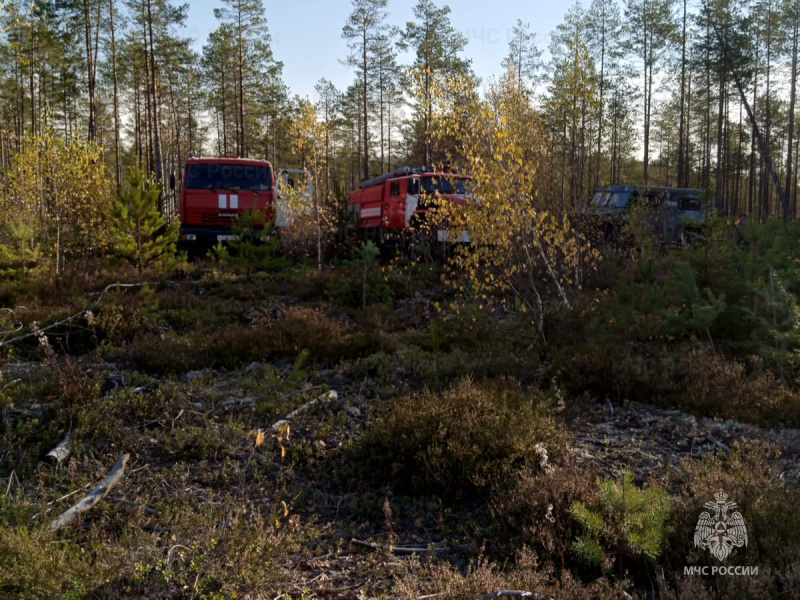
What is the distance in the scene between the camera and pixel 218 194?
556 inches

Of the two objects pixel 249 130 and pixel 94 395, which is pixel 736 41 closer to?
pixel 94 395

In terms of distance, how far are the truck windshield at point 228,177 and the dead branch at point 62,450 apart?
34.7ft

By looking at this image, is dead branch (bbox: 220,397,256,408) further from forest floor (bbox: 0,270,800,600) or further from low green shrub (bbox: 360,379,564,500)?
low green shrub (bbox: 360,379,564,500)

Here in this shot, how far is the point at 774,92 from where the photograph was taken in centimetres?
3119

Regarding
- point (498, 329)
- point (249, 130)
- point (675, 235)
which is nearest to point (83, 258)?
point (498, 329)

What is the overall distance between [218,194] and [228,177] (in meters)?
0.53

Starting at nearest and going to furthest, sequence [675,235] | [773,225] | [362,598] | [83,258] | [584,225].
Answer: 1. [362,598]
2. [773,225]
3. [584,225]
4. [83,258]
5. [675,235]

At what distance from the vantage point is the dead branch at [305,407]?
4.68m

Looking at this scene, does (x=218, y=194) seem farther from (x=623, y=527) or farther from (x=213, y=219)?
(x=623, y=527)

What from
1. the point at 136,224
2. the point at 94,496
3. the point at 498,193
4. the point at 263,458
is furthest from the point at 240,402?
the point at 136,224

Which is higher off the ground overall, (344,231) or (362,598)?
(344,231)

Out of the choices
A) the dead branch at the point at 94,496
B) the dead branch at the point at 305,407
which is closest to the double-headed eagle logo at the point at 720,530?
the dead branch at the point at 305,407

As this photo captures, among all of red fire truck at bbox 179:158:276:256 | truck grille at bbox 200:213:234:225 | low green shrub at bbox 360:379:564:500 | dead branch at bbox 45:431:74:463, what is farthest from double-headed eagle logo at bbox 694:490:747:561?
truck grille at bbox 200:213:234:225

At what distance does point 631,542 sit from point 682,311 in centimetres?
503
